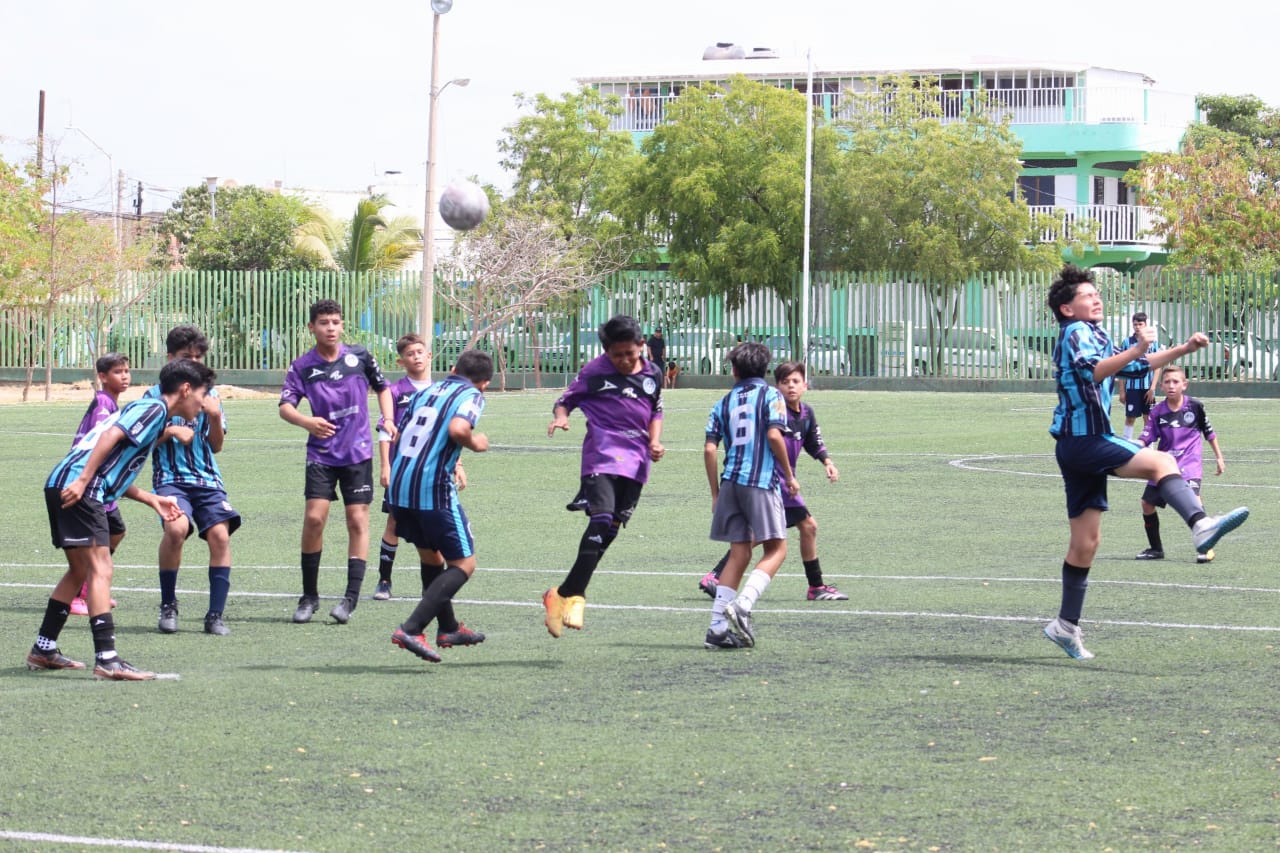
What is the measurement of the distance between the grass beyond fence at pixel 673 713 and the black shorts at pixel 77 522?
63 cm

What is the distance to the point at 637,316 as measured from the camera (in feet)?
164

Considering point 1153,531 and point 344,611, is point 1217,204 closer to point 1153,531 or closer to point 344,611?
point 1153,531

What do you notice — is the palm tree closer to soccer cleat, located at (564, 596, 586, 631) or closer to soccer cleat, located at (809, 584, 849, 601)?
soccer cleat, located at (809, 584, 849, 601)

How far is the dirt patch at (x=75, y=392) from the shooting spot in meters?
43.4

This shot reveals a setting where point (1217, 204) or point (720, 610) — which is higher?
point (1217, 204)

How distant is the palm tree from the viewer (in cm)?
6066

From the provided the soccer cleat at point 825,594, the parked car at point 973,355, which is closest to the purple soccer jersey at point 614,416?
the soccer cleat at point 825,594

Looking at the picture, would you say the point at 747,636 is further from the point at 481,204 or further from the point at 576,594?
the point at 481,204

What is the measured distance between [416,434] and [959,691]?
2759 millimetres

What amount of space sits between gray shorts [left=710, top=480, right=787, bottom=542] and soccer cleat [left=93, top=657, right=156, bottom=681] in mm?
2877

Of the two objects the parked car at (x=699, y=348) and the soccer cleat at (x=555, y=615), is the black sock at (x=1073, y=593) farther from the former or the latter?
the parked car at (x=699, y=348)

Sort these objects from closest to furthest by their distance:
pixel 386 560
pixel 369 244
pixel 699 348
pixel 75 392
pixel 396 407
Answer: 1. pixel 386 560
2. pixel 396 407
3. pixel 75 392
4. pixel 699 348
5. pixel 369 244

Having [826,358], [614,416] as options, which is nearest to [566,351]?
[826,358]

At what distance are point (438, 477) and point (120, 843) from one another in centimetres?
353
